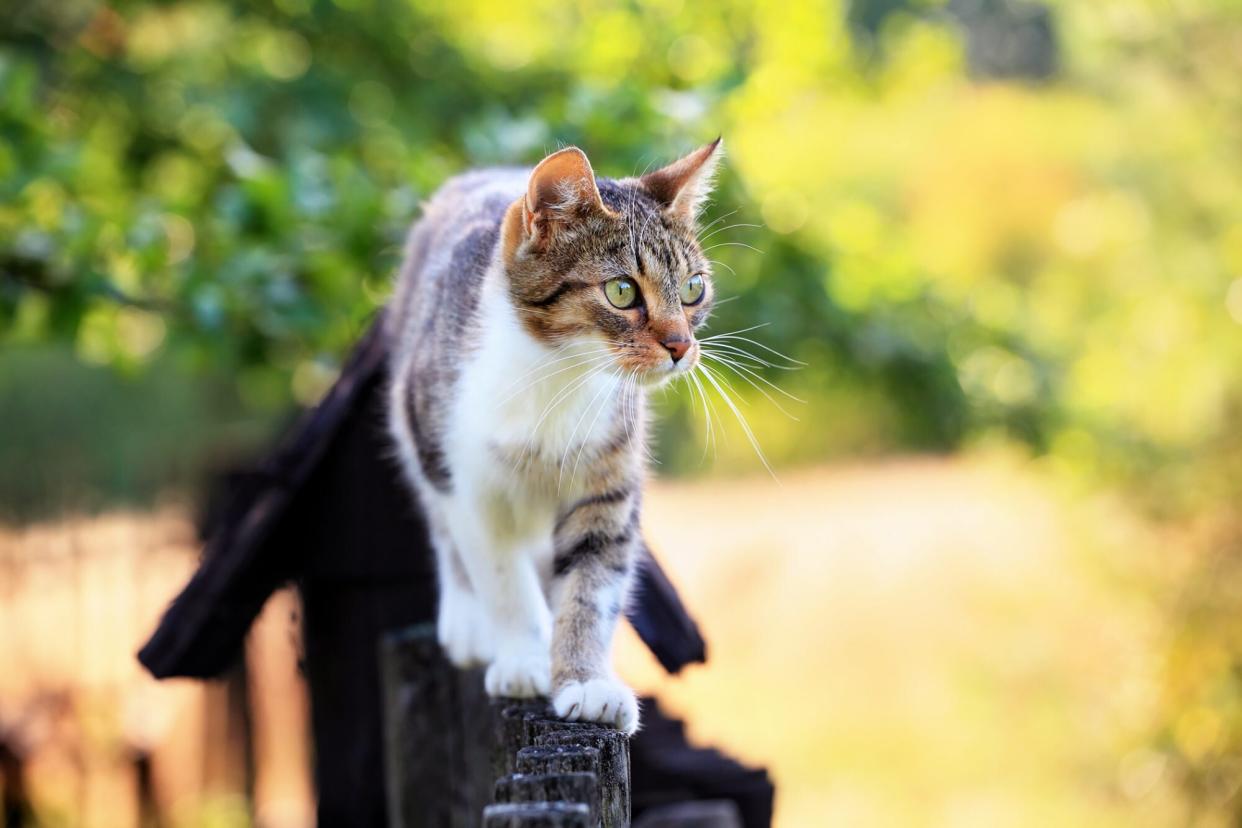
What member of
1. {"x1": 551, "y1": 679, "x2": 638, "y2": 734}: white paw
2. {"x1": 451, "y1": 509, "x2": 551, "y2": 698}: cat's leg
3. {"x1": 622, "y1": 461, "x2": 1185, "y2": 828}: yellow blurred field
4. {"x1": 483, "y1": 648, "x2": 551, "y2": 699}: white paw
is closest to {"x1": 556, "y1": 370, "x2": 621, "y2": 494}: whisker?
{"x1": 451, "y1": 509, "x2": 551, "y2": 698}: cat's leg

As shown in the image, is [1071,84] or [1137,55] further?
[1071,84]

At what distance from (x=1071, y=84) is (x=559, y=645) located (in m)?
17.1

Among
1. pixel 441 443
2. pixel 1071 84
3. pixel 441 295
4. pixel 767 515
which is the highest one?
pixel 1071 84

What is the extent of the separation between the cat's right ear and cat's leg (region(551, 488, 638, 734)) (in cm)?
53

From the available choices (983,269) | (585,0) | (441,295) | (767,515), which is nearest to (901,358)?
(585,0)

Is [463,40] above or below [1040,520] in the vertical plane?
above

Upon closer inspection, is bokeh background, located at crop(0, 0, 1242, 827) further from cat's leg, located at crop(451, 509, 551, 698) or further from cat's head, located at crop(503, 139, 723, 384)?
cat's leg, located at crop(451, 509, 551, 698)

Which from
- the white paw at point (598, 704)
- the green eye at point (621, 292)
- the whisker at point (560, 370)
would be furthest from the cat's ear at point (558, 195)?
the white paw at point (598, 704)

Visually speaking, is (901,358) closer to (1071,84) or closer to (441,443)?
(441,443)

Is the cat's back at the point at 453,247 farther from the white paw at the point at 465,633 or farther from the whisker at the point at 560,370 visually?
the white paw at the point at 465,633

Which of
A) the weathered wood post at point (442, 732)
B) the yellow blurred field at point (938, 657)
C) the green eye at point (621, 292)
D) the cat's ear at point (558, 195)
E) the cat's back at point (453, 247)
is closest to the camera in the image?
the weathered wood post at point (442, 732)

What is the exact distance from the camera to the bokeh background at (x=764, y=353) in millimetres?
4840

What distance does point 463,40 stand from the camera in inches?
277

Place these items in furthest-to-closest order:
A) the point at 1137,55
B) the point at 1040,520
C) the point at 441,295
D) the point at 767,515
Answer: the point at 767,515 → the point at 1040,520 → the point at 1137,55 → the point at 441,295
